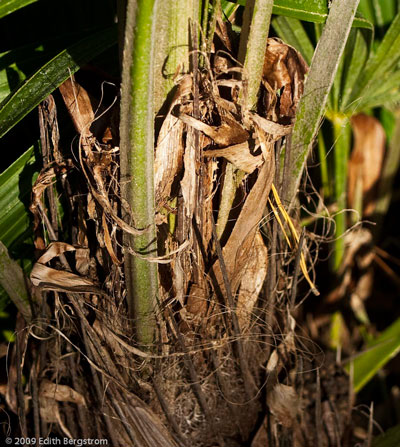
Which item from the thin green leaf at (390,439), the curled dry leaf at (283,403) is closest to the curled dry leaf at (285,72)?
the curled dry leaf at (283,403)

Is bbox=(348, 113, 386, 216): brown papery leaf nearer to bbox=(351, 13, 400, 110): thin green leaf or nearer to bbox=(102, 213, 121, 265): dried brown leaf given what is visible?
bbox=(351, 13, 400, 110): thin green leaf

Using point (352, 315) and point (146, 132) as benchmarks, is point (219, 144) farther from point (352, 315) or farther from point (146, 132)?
point (352, 315)

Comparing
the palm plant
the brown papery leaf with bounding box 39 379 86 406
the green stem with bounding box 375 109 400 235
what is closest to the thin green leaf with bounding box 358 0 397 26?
the green stem with bounding box 375 109 400 235

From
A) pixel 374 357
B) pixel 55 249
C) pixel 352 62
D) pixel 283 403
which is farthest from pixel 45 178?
pixel 374 357

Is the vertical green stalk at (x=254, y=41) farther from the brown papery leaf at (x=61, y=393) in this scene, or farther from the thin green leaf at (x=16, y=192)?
the brown papery leaf at (x=61, y=393)

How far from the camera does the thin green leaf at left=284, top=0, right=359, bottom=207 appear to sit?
498mm

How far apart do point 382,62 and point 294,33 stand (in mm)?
182

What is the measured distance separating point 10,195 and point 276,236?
1.11 feet

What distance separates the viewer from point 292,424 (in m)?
0.65

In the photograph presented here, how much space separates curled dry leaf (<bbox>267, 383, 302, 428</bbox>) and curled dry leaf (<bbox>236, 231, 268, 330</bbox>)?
0.11 metres

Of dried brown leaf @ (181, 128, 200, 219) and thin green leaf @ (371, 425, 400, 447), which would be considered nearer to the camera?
dried brown leaf @ (181, 128, 200, 219)

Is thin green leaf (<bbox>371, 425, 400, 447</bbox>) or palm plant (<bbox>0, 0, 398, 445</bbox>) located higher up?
palm plant (<bbox>0, 0, 398, 445</bbox>)

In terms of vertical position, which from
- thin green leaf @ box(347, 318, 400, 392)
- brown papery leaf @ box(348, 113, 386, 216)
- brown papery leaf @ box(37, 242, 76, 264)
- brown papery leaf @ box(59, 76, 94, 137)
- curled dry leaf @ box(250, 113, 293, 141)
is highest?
brown papery leaf @ box(59, 76, 94, 137)

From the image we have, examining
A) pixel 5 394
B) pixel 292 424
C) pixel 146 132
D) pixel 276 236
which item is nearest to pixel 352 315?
pixel 292 424
